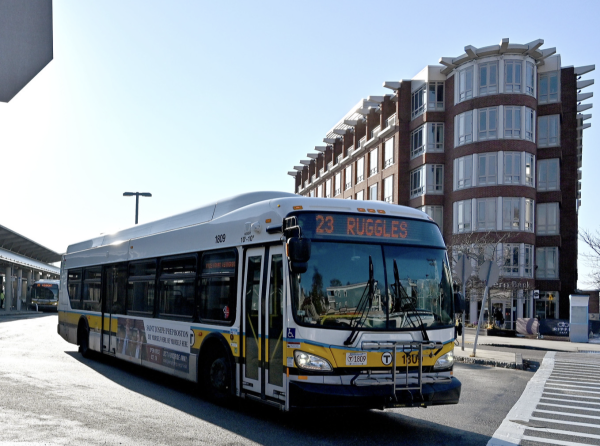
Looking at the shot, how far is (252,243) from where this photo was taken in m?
9.03

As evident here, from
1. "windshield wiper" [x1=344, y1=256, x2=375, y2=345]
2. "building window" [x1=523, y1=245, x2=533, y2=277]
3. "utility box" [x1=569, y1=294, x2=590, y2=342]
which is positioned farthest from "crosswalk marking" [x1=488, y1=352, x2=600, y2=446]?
"building window" [x1=523, y1=245, x2=533, y2=277]

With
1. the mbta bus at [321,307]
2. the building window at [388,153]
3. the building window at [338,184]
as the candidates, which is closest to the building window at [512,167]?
the building window at [388,153]

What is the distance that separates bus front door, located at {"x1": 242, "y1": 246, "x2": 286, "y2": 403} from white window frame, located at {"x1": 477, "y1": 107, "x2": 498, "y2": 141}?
39.8 metres

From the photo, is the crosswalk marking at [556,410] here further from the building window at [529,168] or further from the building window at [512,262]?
the building window at [529,168]

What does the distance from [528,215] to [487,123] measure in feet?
23.1

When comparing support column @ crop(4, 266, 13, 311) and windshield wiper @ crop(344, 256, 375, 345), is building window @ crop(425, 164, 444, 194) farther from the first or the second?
windshield wiper @ crop(344, 256, 375, 345)

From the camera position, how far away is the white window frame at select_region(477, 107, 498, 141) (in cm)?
4562

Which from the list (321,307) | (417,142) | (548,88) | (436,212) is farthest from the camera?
(417,142)

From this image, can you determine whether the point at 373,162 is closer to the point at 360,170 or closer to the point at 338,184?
the point at 360,170

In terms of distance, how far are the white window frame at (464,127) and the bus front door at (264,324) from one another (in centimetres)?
4041

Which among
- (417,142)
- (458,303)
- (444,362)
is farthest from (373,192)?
(444,362)

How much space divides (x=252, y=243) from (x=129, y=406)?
303cm

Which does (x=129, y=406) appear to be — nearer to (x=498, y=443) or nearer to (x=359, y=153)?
(x=498, y=443)

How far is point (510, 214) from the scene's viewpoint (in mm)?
45250
